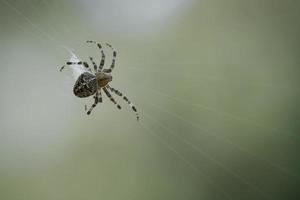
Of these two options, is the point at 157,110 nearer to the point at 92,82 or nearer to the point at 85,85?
the point at 92,82

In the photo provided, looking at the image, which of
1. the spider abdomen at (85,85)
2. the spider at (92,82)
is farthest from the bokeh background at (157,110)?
the spider abdomen at (85,85)

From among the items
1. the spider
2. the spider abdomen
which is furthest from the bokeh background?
the spider abdomen

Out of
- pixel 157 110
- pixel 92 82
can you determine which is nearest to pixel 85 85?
pixel 92 82

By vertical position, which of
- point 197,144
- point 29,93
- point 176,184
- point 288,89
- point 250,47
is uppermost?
point 250,47

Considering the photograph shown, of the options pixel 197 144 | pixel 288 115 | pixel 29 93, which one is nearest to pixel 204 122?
pixel 197 144

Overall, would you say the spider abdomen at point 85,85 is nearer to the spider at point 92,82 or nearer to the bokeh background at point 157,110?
the spider at point 92,82

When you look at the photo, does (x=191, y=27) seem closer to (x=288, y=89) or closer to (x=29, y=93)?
(x=288, y=89)
